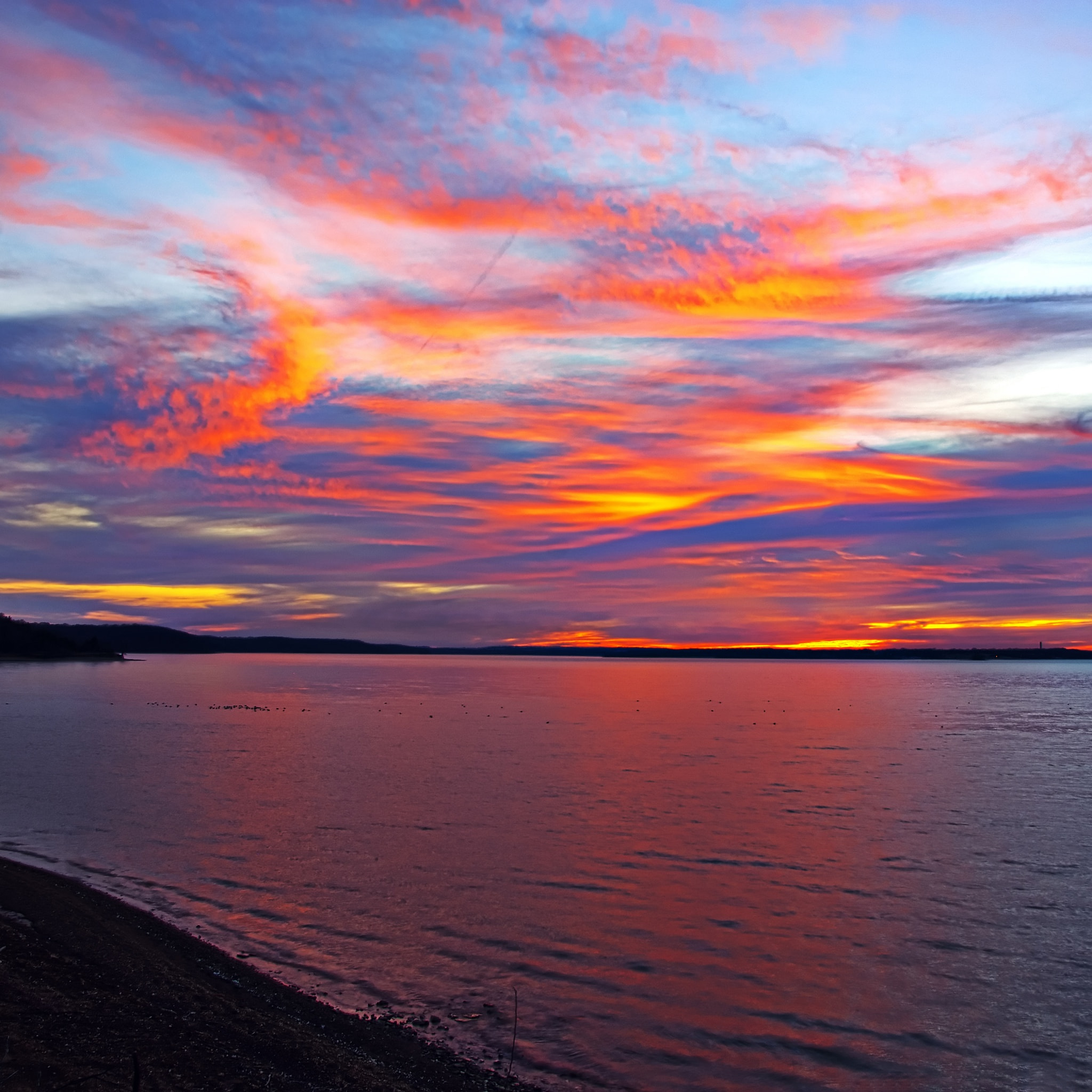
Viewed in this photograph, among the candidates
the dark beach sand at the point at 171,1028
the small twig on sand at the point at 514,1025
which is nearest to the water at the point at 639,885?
the small twig on sand at the point at 514,1025

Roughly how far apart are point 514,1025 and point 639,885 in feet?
32.1

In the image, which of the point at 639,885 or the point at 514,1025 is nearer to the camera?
the point at 514,1025

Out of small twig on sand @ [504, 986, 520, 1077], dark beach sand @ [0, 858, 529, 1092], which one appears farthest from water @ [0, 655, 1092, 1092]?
dark beach sand @ [0, 858, 529, 1092]

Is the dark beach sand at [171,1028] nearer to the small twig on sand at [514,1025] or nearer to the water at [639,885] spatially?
the small twig on sand at [514,1025]

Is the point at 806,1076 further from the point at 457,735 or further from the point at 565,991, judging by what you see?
the point at 457,735

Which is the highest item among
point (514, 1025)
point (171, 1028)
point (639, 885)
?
point (171, 1028)

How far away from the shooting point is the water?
1545 cm

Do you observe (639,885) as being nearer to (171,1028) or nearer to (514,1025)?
(514,1025)

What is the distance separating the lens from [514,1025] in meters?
15.5

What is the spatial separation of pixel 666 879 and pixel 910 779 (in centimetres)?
2474

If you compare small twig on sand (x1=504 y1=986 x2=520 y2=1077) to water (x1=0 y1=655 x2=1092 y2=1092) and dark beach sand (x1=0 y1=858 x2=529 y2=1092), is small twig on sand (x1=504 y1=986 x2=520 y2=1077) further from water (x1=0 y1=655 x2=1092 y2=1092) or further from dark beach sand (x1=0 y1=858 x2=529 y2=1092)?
dark beach sand (x1=0 y1=858 x2=529 y2=1092)

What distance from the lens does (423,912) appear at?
861 inches

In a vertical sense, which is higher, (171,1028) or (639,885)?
(171,1028)

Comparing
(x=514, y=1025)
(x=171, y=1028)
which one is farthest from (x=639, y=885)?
(x=171, y=1028)
